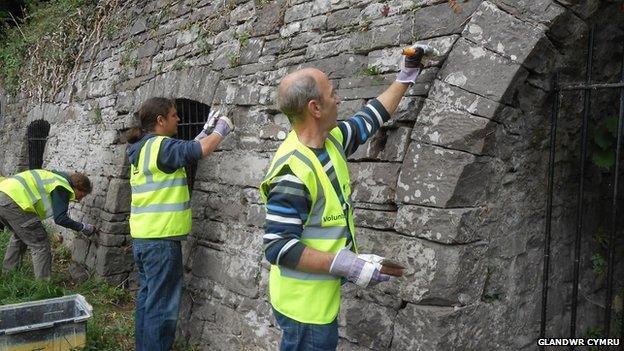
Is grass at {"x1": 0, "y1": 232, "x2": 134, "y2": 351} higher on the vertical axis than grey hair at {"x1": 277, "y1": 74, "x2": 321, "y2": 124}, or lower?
lower

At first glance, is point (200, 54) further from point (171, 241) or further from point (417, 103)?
point (417, 103)

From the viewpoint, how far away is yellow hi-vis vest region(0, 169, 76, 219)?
495 cm

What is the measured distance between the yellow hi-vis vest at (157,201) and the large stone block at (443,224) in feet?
6.17

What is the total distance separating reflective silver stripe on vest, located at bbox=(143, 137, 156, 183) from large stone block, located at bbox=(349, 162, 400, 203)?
61.8 inches

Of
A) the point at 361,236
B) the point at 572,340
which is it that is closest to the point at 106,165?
the point at 361,236

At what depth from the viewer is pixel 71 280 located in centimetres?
575

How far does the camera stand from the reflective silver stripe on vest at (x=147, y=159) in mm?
3662

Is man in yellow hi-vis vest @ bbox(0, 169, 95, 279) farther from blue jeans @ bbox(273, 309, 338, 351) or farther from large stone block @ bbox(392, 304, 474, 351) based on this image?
large stone block @ bbox(392, 304, 474, 351)

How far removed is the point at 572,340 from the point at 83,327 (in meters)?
3.21

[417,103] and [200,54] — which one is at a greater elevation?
[200,54]

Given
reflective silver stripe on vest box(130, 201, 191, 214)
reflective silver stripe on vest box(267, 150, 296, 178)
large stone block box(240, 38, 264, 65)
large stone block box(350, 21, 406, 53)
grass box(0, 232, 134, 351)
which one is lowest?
grass box(0, 232, 134, 351)

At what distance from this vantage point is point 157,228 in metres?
3.72

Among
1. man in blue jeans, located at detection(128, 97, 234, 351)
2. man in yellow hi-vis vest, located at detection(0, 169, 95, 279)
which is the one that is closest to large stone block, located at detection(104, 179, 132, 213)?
→ man in yellow hi-vis vest, located at detection(0, 169, 95, 279)

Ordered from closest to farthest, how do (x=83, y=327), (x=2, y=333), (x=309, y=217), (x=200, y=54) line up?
(x=309, y=217) < (x=2, y=333) < (x=83, y=327) < (x=200, y=54)
